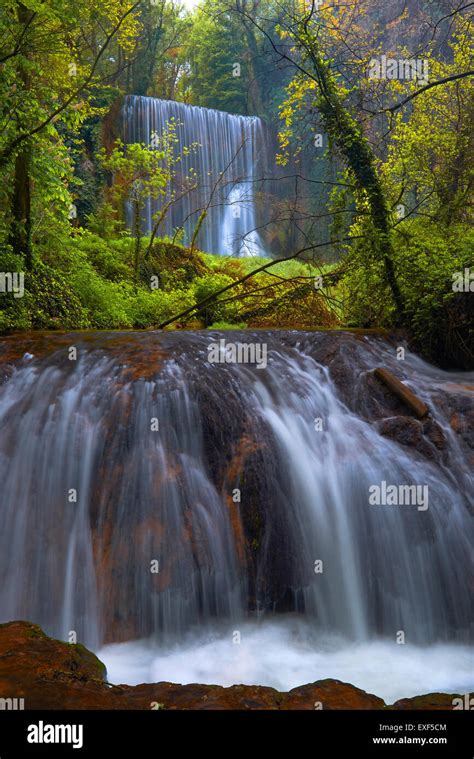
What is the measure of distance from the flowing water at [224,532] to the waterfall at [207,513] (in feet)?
0.04

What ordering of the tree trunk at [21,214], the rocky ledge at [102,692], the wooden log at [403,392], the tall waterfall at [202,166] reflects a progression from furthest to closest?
the tall waterfall at [202,166] < the tree trunk at [21,214] < the wooden log at [403,392] < the rocky ledge at [102,692]

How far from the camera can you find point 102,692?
7.57 feet

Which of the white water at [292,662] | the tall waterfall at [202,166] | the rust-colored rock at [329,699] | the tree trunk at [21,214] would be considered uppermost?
the tall waterfall at [202,166]

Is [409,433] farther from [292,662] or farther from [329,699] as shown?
[329,699]

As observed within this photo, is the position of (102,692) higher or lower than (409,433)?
lower

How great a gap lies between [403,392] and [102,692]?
4703 millimetres

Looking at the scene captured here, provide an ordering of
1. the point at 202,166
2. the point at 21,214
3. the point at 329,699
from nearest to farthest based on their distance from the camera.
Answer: the point at 329,699 < the point at 21,214 < the point at 202,166

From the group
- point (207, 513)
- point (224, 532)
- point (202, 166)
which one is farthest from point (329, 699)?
point (202, 166)

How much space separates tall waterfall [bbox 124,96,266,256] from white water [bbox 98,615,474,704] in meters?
20.4

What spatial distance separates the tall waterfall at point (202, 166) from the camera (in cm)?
2412

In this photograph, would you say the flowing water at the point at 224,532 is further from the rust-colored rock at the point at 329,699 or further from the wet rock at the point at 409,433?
the rust-colored rock at the point at 329,699

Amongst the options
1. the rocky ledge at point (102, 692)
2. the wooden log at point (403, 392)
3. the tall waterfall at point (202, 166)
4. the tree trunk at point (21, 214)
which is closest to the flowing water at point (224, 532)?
the wooden log at point (403, 392)

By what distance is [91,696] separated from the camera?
2.26m

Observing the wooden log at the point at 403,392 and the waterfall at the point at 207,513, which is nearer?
the waterfall at the point at 207,513
